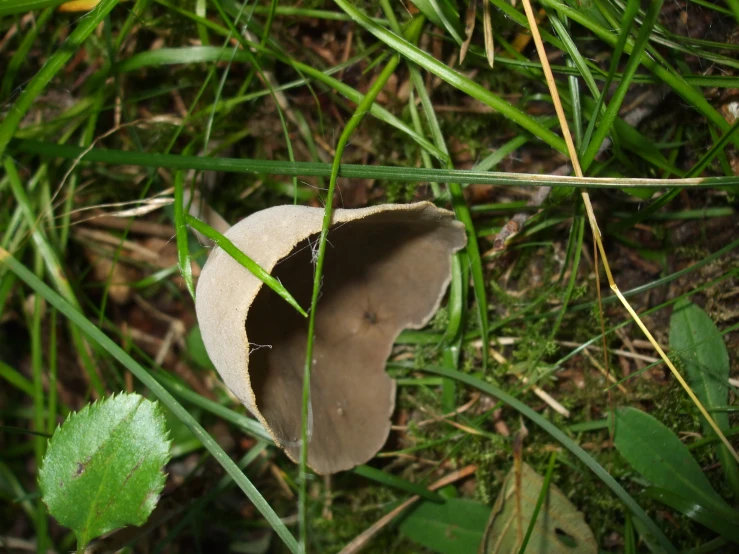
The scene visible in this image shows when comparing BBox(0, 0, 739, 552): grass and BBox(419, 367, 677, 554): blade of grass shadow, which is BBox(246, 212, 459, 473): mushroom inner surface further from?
BBox(419, 367, 677, 554): blade of grass shadow

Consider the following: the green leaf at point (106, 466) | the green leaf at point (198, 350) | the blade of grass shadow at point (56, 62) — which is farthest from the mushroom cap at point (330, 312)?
the blade of grass shadow at point (56, 62)

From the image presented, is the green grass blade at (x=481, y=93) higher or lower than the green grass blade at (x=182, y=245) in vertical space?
higher

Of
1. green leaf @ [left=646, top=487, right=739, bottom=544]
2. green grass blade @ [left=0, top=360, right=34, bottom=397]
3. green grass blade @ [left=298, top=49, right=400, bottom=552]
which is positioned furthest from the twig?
green grass blade @ [left=0, top=360, right=34, bottom=397]

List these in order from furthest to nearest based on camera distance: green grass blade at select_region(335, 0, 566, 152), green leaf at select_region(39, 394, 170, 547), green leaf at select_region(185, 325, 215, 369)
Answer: green leaf at select_region(185, 325, 215, 369)
green grass blade at select_region(335, 0, 566, 152)
green leaf at select_region(39, 394, 170, 547)

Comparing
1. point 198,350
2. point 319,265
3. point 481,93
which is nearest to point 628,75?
point 481,93

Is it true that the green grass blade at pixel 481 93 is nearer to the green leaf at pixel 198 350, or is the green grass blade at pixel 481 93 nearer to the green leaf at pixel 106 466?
the green leaf at pixel 106 466

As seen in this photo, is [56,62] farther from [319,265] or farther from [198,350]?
[198,350]

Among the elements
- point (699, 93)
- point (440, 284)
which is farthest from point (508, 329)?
point (699, 93)
